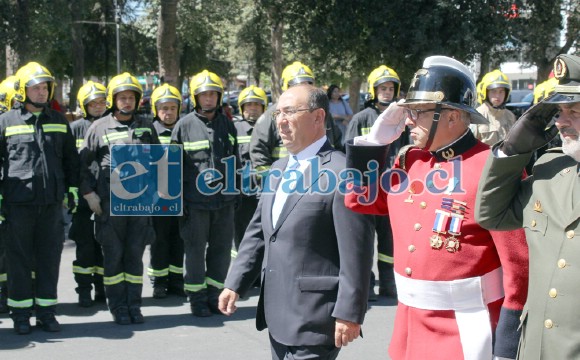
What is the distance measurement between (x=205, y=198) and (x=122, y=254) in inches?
37.6

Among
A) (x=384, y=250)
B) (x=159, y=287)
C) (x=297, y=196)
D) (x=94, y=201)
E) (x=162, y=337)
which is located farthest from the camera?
(x=159, y=287)

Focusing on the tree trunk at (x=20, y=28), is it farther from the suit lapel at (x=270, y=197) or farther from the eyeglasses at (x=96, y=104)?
the suit lapel at (x=270, y=197)

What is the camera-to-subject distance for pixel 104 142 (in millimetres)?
7785

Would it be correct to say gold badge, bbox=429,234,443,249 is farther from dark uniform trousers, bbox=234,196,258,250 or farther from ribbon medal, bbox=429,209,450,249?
dark uniform trousers, bbox=234,196,258,250

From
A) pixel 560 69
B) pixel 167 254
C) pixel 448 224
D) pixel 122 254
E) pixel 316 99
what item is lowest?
pixel 167 254

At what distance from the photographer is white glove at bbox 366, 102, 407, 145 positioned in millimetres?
3611

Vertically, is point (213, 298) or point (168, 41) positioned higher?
point (168, 41)

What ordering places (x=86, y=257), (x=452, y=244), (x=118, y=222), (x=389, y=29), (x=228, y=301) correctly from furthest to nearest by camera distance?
(x=389, y=29)
(x=86, y=257)
(x=118, y=222)
(x=228, y=301)
(x=452, y=244)

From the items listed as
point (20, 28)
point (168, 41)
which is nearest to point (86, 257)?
point (168, 41)

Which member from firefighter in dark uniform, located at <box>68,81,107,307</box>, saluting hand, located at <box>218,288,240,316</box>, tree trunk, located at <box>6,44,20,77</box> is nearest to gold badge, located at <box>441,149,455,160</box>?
saluting hand, located at <box>218,288,240,316</box>

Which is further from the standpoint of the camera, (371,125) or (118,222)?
(371,125)

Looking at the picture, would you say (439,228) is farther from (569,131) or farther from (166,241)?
(166,241)

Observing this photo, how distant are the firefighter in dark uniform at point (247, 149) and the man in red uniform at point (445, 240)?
536 cm

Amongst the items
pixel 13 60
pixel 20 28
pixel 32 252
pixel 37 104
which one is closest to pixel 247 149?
pixel 37 104
